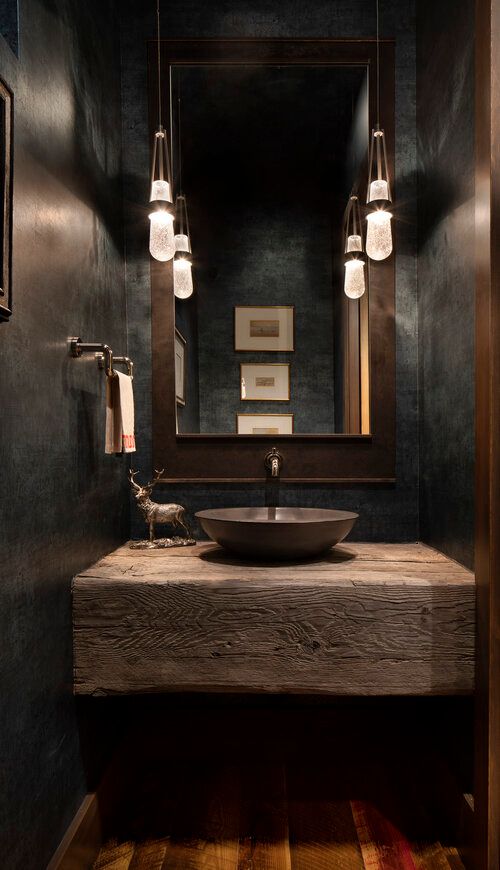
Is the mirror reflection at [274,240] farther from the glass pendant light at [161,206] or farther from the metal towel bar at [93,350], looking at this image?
the metal towel bar at [93,350]

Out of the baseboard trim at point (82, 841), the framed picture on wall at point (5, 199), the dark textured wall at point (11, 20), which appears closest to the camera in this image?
the framed picture on wall at point (5, 199)

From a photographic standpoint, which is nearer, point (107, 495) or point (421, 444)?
point (107, 495)

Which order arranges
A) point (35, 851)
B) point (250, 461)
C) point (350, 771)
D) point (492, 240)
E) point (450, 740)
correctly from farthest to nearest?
1. point (250, 461)
2. point (350, 771)
3. point (450, 740)
4. point (492, 240)
5. point (35, 851)

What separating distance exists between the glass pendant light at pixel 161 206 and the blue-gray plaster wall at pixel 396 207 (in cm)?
20

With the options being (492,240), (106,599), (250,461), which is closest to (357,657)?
(106,599)

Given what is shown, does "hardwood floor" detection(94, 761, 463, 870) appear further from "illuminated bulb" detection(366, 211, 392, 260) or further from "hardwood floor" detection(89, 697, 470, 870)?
"illuminated bulb" detection(366, 211, 392, 260)

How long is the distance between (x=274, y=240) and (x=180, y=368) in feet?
1.90

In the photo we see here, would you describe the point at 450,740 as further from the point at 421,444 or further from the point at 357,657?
the point at 421,444

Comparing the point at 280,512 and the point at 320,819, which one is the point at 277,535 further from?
the point at 320,819

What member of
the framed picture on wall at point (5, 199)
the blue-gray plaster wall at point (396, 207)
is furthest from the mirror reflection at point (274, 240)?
the framed picture on wall at point (5, 199)

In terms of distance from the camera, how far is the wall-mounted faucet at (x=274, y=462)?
1.92 metres

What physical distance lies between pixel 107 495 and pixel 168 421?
40 centimetres

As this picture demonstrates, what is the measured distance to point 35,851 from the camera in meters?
1.16

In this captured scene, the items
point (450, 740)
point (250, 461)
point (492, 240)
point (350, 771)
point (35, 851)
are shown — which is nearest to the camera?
point (35, 851)
